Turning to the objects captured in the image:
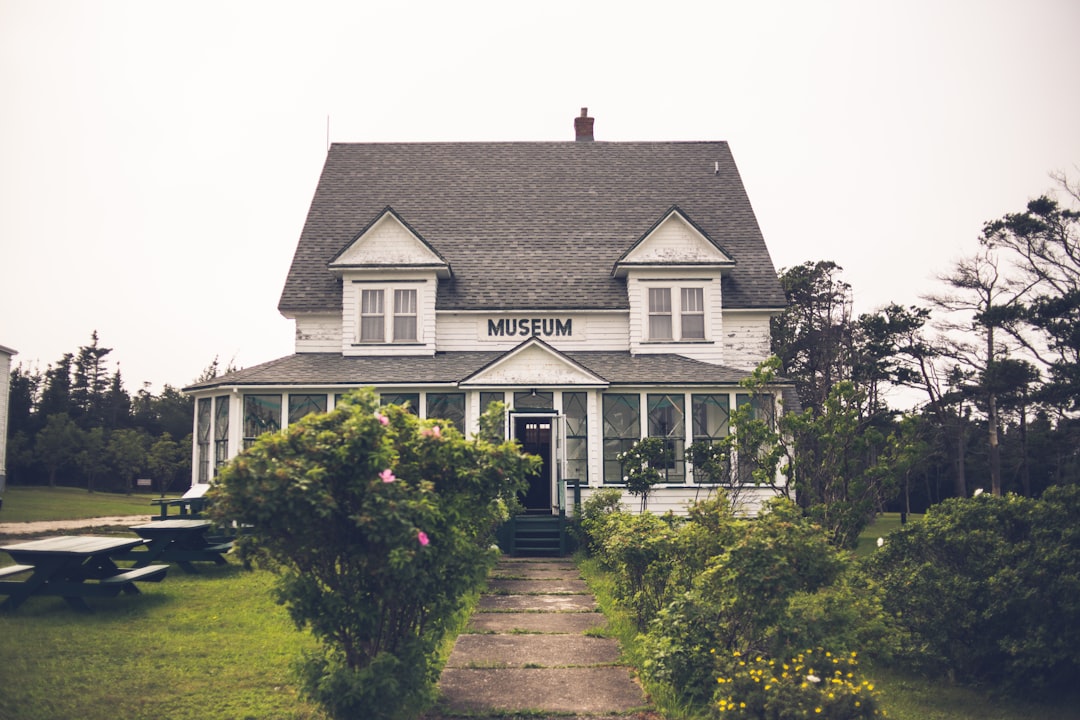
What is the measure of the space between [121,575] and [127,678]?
11.6 ft

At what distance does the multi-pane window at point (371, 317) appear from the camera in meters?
21.0

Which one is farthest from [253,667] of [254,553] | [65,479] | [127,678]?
[65,479]

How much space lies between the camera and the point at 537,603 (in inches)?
446

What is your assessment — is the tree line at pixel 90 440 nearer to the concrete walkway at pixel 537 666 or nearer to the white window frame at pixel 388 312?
the white window frame at pixel 388 312

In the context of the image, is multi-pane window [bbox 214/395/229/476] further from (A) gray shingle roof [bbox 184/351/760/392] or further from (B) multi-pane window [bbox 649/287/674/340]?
(B) multi-pane window [bbox 649/287/674/340]

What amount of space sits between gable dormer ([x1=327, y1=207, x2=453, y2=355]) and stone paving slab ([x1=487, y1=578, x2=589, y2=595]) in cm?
895

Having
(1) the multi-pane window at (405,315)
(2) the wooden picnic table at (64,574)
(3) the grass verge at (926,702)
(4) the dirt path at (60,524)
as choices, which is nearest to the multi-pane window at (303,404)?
(1) the multi-pane window at (405,315)

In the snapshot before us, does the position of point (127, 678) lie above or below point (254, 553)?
below

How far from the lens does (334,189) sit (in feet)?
Result: 81.2

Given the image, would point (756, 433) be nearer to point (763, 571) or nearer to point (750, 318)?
point (750, 318)

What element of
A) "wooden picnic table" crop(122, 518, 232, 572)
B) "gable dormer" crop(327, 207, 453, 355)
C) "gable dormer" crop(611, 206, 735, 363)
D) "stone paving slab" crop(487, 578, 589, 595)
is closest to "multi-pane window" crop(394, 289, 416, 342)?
"gable dormer" crop(327, 207, 453, 355)

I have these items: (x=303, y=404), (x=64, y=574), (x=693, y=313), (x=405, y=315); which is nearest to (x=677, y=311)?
(x=693, y=313)

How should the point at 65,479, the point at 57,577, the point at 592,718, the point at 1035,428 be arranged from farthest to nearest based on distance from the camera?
1. the point at 65,479
2. the point at 1035,428
3. the point at 57,577
4. the point at 592,718

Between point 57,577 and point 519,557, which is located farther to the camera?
point 519,557
